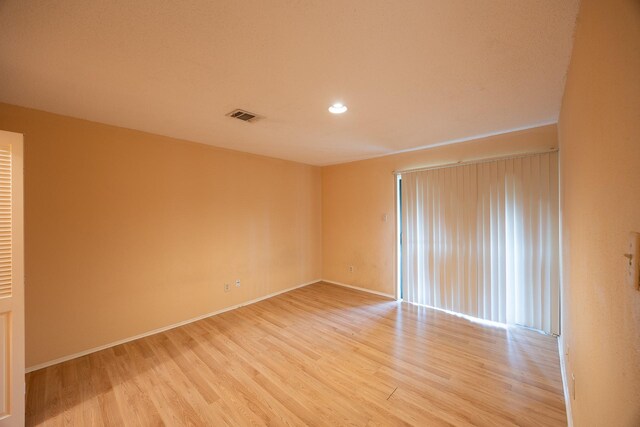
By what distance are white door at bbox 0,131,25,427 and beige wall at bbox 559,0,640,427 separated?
2.94m

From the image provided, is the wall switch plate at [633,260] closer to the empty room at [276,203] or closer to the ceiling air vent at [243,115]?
the empty room at [276,203]

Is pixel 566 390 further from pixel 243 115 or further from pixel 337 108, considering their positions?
pixel 243 115

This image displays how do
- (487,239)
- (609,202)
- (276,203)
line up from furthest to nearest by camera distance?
1. (276,203)
2. (487,239)
3. (609,202)

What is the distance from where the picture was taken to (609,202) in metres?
0.74

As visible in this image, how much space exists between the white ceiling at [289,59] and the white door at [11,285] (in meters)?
0.61

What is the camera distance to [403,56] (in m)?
1.45

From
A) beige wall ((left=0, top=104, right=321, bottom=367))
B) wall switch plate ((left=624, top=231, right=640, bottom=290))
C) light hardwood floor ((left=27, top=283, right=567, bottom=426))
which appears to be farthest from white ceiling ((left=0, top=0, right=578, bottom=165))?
light hardwood floor ((left=27, top=283, right=567, bottom=426))

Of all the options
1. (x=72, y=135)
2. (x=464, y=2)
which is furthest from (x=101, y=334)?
(x=464, y=2)

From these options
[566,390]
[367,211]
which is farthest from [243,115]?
[566,390]

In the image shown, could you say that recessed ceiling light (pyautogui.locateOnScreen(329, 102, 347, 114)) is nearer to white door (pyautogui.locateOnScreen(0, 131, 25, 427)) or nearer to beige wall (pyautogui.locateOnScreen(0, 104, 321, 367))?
beige wall (pyautogui.locateOnScreen(0, 104, 321, 367))

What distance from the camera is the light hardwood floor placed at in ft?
5.65

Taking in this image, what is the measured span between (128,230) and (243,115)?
6.12 feet

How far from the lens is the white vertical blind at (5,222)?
1.60 metres

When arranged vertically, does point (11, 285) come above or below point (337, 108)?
below
